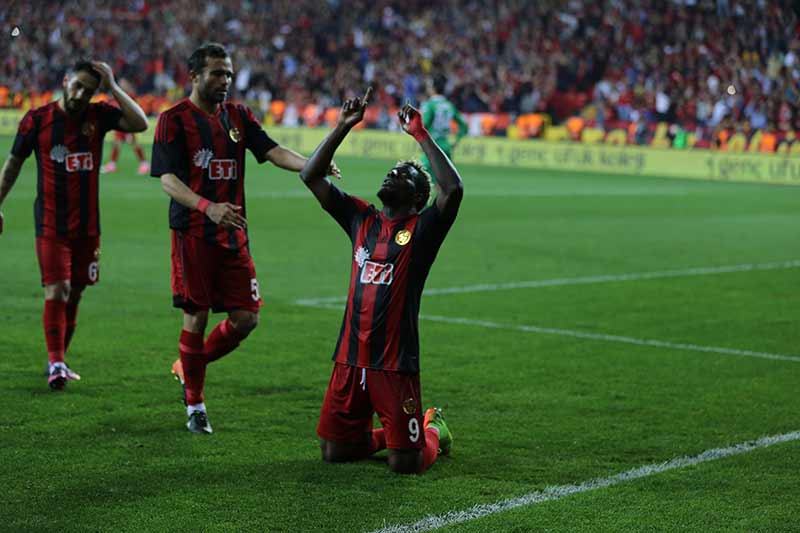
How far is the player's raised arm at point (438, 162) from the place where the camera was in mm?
5613

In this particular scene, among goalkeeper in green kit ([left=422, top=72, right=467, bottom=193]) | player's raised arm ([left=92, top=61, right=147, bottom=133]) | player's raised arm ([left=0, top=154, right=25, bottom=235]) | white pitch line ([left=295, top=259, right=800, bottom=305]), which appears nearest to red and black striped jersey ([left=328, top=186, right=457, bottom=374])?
player's raised arm ([left=92, top=61, right=147, bottom=133])

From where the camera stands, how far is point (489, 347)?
30.0 ft

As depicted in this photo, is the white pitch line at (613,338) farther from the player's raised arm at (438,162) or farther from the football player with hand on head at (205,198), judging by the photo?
the player's raised arm at (438,162)

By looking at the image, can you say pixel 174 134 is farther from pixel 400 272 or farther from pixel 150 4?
pixel 150 4

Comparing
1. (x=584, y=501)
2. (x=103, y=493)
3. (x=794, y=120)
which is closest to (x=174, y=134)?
(x=103, y=493)

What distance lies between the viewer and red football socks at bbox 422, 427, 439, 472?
229 inches

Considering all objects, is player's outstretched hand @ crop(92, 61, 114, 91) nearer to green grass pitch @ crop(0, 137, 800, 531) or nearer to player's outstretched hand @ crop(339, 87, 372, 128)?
green grass pitch @ crop(0, 137, 800, 531)

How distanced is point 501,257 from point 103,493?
31.3ft

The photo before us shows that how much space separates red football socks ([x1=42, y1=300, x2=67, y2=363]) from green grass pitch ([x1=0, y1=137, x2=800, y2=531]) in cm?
21

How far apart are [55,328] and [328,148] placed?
2639 mm

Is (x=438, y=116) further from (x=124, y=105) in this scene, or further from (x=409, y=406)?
(x=409, y=406)

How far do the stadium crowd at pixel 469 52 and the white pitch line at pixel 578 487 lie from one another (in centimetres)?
2588

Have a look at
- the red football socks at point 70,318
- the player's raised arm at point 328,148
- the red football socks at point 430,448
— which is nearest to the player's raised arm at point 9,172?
the red football socks at point 70,318

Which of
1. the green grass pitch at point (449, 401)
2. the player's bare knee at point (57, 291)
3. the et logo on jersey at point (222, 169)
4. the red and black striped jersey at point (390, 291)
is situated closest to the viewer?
the green grass pitch at point (449, 401)
